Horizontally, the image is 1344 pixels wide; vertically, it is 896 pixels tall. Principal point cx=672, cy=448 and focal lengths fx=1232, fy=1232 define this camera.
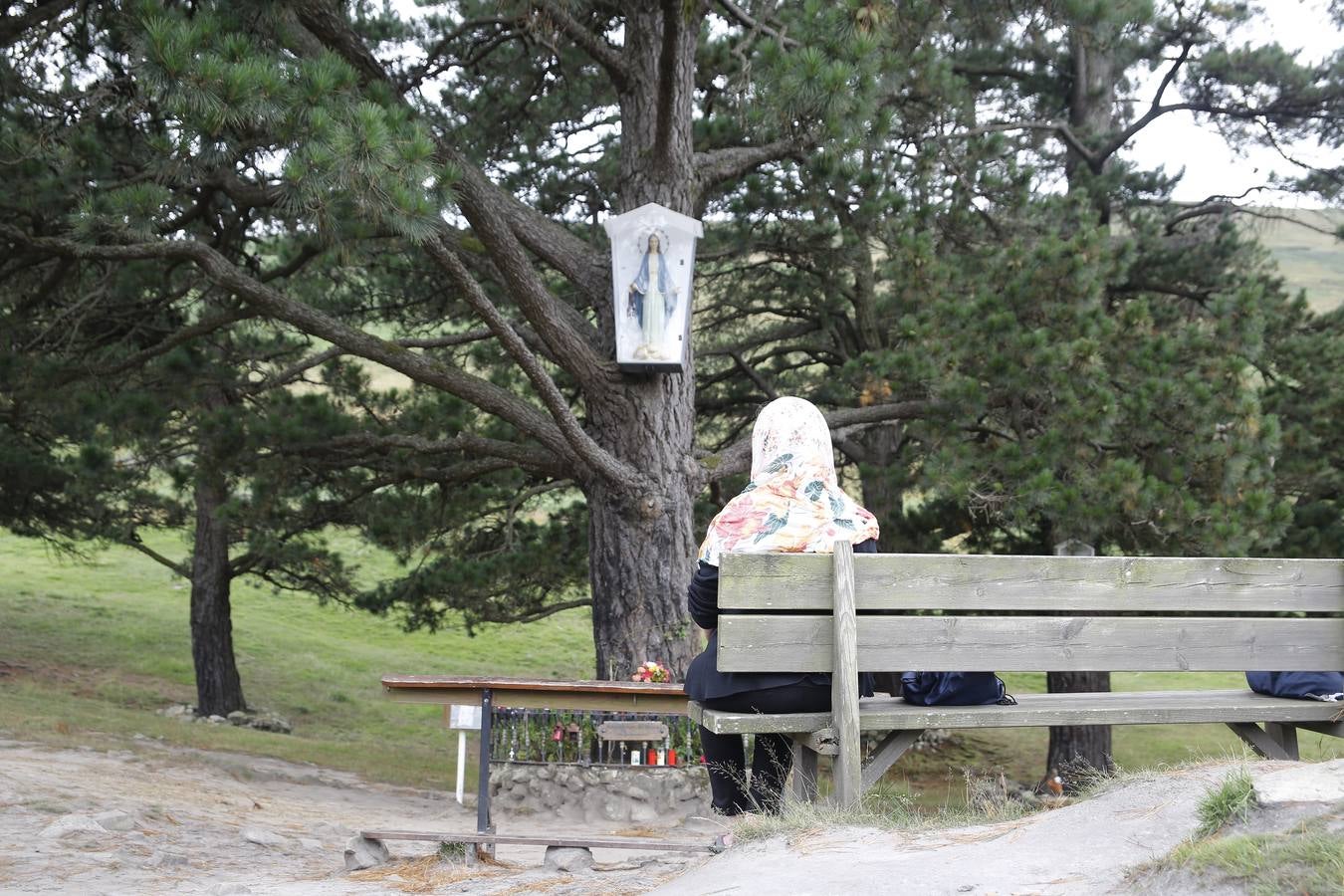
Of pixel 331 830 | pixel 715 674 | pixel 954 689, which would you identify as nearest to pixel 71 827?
pixel 331 830

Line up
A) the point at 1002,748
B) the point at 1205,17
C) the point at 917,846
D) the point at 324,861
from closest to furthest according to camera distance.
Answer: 1. the point at 917,846
2. the point at 324,861
3. the point at 1205,17
4. the point at 1002,748

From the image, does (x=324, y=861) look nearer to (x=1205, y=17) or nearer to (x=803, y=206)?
(x=803, y=206)

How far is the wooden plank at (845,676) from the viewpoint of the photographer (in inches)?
162

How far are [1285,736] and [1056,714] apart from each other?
1105 millimetres

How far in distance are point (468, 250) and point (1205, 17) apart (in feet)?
26.3

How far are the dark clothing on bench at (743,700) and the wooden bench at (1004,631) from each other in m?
0.09

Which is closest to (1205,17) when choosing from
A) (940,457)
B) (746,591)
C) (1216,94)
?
(1216,94)

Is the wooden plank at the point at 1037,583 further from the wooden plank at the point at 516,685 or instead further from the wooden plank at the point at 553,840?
the wooden plank at the point at 516,685

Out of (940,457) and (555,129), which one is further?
(555,129)

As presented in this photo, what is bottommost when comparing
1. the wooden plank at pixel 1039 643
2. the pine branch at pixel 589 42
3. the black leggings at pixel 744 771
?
the black leggings at pixel 744 771

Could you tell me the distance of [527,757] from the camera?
7.96 metres

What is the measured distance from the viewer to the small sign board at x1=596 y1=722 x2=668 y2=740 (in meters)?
7.53

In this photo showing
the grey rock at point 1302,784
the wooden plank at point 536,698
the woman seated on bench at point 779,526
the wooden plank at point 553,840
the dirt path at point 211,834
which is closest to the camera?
the grey rock at point 1302,784

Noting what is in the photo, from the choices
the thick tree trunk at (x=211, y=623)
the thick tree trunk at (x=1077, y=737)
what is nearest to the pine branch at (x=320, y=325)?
the thick tree trunk at (x=1077, y=737)
